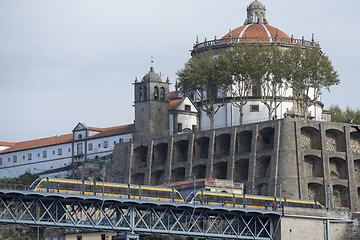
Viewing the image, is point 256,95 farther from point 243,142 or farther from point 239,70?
point 243,142

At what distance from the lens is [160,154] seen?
468ft

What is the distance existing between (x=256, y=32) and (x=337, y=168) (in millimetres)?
28589

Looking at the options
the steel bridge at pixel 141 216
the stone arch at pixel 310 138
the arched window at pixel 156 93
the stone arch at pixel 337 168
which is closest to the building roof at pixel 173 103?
the arched window at pixel 156 93

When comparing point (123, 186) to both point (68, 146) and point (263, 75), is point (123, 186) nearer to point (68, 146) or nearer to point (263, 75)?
point (263, 75)

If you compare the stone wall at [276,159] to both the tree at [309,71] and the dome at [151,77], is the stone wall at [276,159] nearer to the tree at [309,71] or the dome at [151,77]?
the tree at [309,71]

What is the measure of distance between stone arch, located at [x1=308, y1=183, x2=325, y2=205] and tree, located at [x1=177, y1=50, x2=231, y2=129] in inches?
802

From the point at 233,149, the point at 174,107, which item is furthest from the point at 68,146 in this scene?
the point at 233,149

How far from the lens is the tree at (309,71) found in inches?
5300

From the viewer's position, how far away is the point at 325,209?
378 ft

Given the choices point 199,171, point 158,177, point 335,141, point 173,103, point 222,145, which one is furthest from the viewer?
point 173,103

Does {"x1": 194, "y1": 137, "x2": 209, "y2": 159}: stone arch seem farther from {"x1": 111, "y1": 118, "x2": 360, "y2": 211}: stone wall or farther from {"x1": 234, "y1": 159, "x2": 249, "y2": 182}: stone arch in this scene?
{"x1": 234, "y1": 159, "x2": 249, "y2": 182}: stone arch

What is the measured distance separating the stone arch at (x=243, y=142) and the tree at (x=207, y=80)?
25.2ft

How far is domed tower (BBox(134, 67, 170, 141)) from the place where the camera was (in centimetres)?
14350

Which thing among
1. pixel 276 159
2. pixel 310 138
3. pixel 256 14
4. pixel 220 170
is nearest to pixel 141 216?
pixel 276 159
